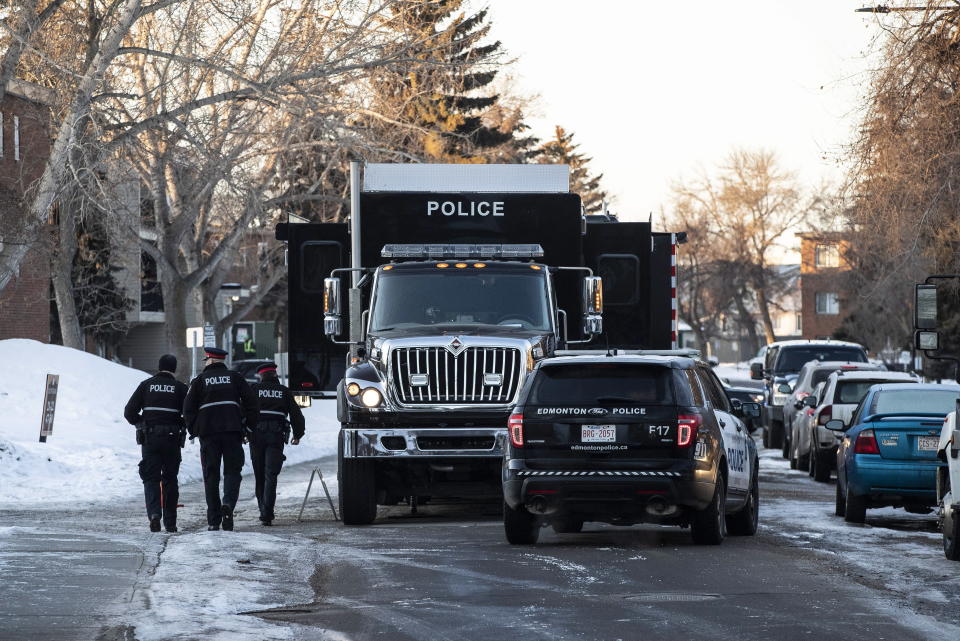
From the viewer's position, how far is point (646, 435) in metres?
14.2

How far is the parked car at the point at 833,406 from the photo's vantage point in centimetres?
2427

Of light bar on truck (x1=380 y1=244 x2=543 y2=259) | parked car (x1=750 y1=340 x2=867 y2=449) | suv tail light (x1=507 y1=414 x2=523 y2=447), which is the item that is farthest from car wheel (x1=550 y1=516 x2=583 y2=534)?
parked car (x1=750 y1=340 x2=867 y2=449)

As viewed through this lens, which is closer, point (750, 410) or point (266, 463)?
point (750, 410)

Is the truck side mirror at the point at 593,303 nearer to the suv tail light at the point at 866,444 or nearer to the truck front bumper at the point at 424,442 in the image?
the truck front bumper at the point at 424,442

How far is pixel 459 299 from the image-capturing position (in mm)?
18031

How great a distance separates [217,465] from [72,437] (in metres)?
13.3

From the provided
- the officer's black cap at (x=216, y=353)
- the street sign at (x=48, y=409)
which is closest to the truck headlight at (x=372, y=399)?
the officer's black cap at (x=216, y=353)

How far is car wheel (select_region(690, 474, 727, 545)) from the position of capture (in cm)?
1448

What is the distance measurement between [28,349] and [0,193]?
522 cm

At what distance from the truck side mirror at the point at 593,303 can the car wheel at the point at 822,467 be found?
7.61 metres

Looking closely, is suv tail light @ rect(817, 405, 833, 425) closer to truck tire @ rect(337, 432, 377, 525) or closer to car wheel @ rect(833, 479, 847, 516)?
car wheel @ rect(833, 479, 847, 516)

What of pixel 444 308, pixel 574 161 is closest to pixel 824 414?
pixel 444 308

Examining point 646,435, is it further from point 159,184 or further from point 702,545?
point 159,184

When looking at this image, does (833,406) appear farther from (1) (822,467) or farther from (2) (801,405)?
(2) (801,405)
